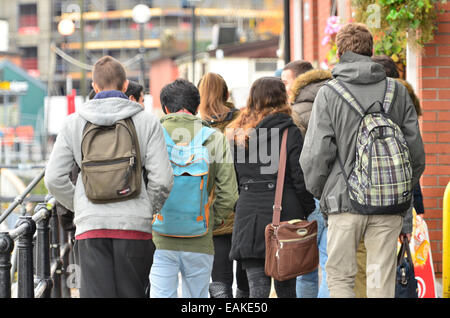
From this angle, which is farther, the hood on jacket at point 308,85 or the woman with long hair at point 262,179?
the hood on jacket at point 308,85

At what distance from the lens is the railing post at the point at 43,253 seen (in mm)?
5707

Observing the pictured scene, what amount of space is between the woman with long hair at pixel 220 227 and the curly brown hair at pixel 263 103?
0.56 m

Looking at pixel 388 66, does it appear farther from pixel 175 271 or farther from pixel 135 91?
pixel 175 271

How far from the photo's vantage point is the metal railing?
4.13 m

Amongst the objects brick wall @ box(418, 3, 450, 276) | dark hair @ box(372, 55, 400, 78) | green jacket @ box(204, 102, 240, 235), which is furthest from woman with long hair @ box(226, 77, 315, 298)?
brick wall @ box(418, 3, 450, 276)

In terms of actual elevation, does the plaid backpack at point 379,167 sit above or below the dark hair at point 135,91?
below

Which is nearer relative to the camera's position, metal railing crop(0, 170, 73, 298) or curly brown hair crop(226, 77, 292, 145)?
metal railing crop(0, 170, 73, 298)

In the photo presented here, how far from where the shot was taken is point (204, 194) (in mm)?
4859

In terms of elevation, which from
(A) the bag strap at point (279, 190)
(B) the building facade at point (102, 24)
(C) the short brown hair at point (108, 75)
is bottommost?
(A) the bag strap at point (279, 190)

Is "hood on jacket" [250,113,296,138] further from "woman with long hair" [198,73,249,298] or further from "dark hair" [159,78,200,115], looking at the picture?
"woman with long hair" [198,73,249,298]

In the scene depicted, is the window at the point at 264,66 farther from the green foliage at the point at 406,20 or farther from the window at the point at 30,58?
the window at the point at 30,58

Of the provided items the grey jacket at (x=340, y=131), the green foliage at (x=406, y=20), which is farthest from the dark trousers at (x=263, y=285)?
the green foliage at (x=406, y=20)

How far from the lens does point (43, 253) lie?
229 inches

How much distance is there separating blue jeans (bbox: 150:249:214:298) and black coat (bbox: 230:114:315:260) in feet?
0.96
